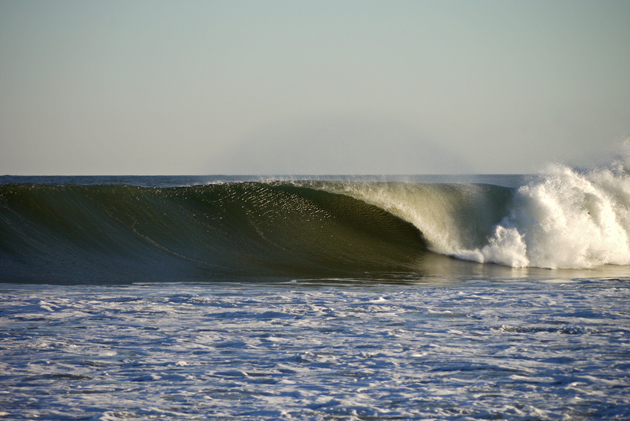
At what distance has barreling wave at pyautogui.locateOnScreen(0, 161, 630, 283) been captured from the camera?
28.5 ft

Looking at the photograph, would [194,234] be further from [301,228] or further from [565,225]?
[565,225]

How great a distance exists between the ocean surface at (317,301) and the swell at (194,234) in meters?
0.05

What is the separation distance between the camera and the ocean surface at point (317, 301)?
3109 mm

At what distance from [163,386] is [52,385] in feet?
2.19

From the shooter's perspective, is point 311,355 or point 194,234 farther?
point 194,234

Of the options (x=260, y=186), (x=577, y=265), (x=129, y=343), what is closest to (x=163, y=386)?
(x=129, y=343)

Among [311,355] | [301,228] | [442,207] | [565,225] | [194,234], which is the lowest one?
[311,355]

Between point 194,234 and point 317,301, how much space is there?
5255 mm

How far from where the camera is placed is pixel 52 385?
3252 millimetres

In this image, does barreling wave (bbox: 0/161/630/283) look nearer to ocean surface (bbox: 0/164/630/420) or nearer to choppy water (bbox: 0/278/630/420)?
ocean surface (bbox: 0/164/630/420)

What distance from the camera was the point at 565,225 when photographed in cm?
1098

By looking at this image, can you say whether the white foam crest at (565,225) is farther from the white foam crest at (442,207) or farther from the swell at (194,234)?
the swell at (194,234)

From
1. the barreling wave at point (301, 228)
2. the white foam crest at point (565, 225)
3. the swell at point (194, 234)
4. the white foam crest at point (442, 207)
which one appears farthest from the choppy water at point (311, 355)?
the white foam crest at point (442, 207)

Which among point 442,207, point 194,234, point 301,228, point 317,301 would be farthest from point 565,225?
point 194,234
